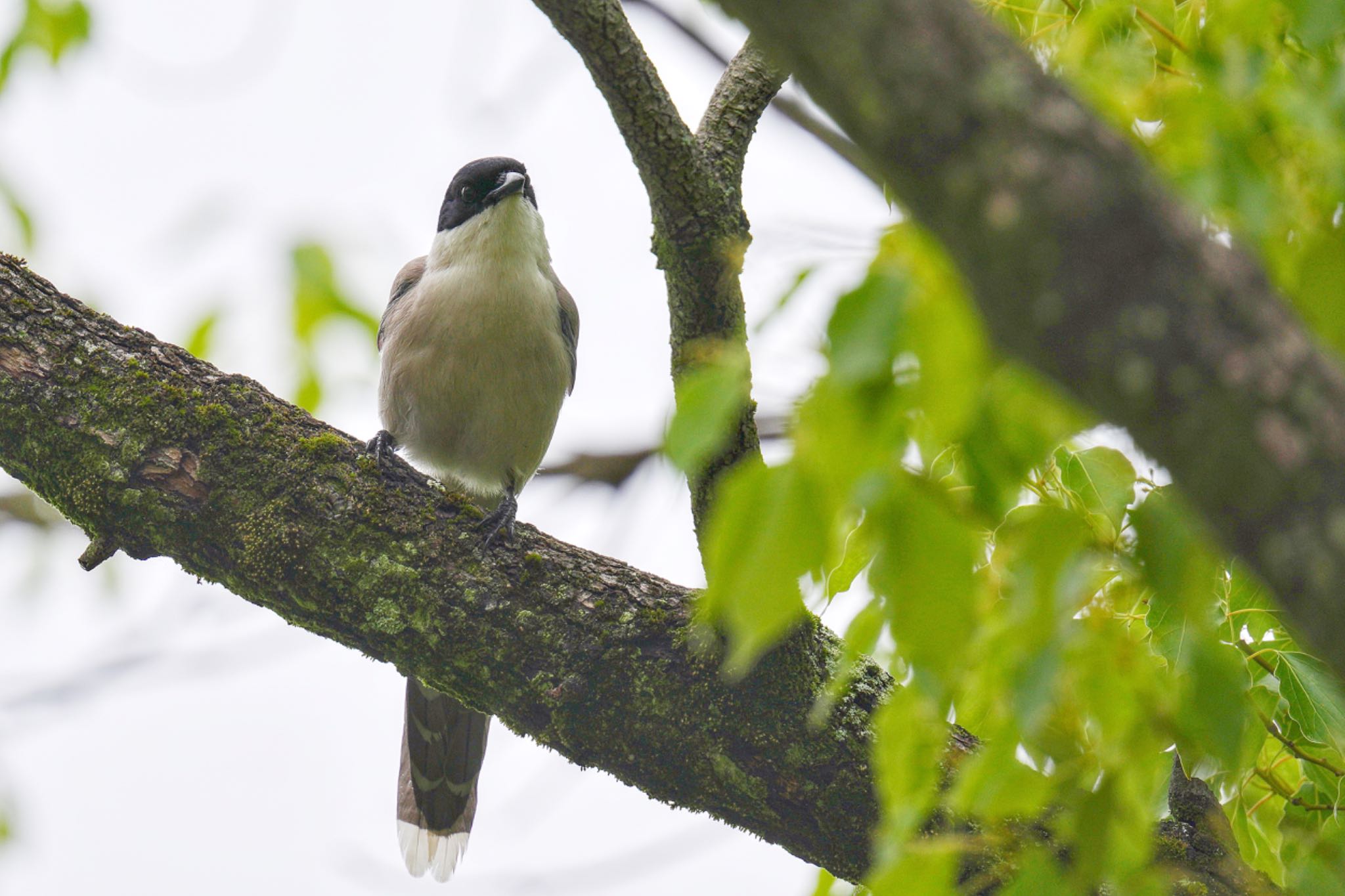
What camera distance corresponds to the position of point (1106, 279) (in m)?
1.15

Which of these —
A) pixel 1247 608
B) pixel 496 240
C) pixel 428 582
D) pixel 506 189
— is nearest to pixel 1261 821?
pixel 1247 608

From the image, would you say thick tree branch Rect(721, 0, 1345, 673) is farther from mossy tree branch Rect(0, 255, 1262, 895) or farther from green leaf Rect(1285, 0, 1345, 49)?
mossy tree branch Rect(0, 255, 1262, 895)

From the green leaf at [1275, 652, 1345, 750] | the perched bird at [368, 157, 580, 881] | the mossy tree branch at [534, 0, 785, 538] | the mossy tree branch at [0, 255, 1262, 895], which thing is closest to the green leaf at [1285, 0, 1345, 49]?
the mossy tree branch at [534, 0, 785, 538]

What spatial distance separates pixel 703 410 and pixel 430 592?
2.02 m

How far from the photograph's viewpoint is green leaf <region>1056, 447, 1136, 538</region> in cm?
225

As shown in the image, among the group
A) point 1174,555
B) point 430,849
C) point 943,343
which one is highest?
point 943,343

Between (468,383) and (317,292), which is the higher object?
(317,292)

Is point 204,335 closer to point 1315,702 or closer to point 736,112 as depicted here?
point 736,112

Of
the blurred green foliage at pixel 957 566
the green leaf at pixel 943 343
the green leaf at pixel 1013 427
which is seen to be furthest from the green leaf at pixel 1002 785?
the green leaf at pixel 943 343

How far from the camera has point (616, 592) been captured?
3.33 metres

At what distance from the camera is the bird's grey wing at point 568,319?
5.37 metres

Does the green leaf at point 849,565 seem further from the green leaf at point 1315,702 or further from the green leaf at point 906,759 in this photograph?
the green leaf at point 1315,702

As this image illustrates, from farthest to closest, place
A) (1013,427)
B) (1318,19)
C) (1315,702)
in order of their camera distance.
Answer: (1315,702), (1318,19), (1013,427)

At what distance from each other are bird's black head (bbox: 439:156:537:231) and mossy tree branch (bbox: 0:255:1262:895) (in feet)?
7.28
